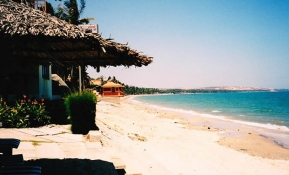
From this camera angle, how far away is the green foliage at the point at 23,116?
7.59 m

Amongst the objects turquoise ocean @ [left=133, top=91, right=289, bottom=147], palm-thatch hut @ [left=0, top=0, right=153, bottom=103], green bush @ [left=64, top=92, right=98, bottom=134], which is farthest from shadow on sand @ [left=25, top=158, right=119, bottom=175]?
turquoise ocean @ [left=133, top=91, right=289, bottom=147]

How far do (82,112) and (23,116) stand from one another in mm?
1975

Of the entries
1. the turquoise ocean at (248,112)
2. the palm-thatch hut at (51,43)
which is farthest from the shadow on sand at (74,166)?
the turquoise ocean at (248,112)

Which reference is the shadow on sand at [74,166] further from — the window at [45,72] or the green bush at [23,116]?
the window at [45,72]

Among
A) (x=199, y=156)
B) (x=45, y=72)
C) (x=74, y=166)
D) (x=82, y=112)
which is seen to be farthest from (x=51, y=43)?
(x=45, y=72)

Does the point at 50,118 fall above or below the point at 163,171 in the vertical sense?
above

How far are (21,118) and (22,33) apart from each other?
5217mm

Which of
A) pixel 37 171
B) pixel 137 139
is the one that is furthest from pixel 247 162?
pixel 37 171

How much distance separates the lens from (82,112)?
7.57m

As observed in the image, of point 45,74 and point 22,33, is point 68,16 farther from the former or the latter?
point 22,33

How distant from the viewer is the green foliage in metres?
7.59

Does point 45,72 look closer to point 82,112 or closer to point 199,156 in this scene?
point 82,112

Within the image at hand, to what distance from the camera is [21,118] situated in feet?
25.6

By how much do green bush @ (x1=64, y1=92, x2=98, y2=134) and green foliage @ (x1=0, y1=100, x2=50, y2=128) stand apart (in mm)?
1352
